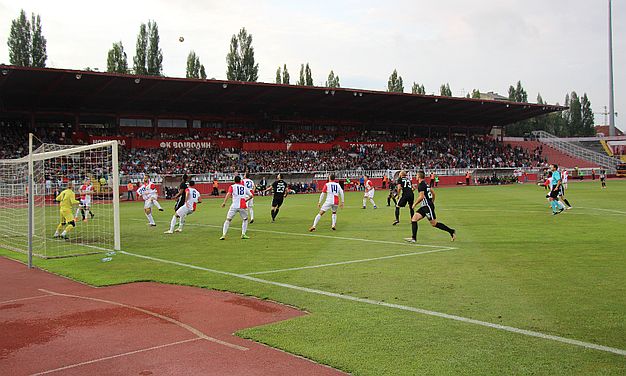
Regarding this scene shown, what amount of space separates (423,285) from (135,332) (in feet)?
16.3

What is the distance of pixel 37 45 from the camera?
60.9 meters

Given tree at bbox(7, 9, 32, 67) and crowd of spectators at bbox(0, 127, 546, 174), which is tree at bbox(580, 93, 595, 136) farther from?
tree at bbox(7, 9, 32, 67)

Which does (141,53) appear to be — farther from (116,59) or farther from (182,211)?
(182,211)

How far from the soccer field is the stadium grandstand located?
3287 centimetres

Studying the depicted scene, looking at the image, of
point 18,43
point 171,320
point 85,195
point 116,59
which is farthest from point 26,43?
point 171,320

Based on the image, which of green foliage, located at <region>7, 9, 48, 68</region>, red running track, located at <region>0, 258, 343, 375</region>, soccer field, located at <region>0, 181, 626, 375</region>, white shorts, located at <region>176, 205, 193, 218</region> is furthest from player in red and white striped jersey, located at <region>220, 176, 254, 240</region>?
green foliage, located at <region>7, 9, 48, 68</region>

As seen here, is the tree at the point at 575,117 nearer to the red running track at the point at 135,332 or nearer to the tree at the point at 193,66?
the tree at the point at 193,66

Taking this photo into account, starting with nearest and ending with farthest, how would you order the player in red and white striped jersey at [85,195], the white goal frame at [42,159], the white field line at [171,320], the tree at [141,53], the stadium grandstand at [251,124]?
the white field line at [171,320] → the white goal frame at [42,159] → the player in red and white striped jersey at [85,195] → the stadium grandstand at [251,124] → the tree at [141,53]

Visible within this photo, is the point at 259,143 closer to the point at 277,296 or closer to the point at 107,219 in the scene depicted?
the point at 107,219

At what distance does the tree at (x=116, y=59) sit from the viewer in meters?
66.0

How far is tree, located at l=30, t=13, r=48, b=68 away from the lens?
200 ft

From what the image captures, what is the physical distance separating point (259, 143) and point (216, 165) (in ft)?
27.6

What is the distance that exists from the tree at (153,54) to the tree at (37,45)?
11286 mm

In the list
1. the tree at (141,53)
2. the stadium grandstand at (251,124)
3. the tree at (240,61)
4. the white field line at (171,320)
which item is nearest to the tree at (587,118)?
the stadium grandstand at (251,124)
